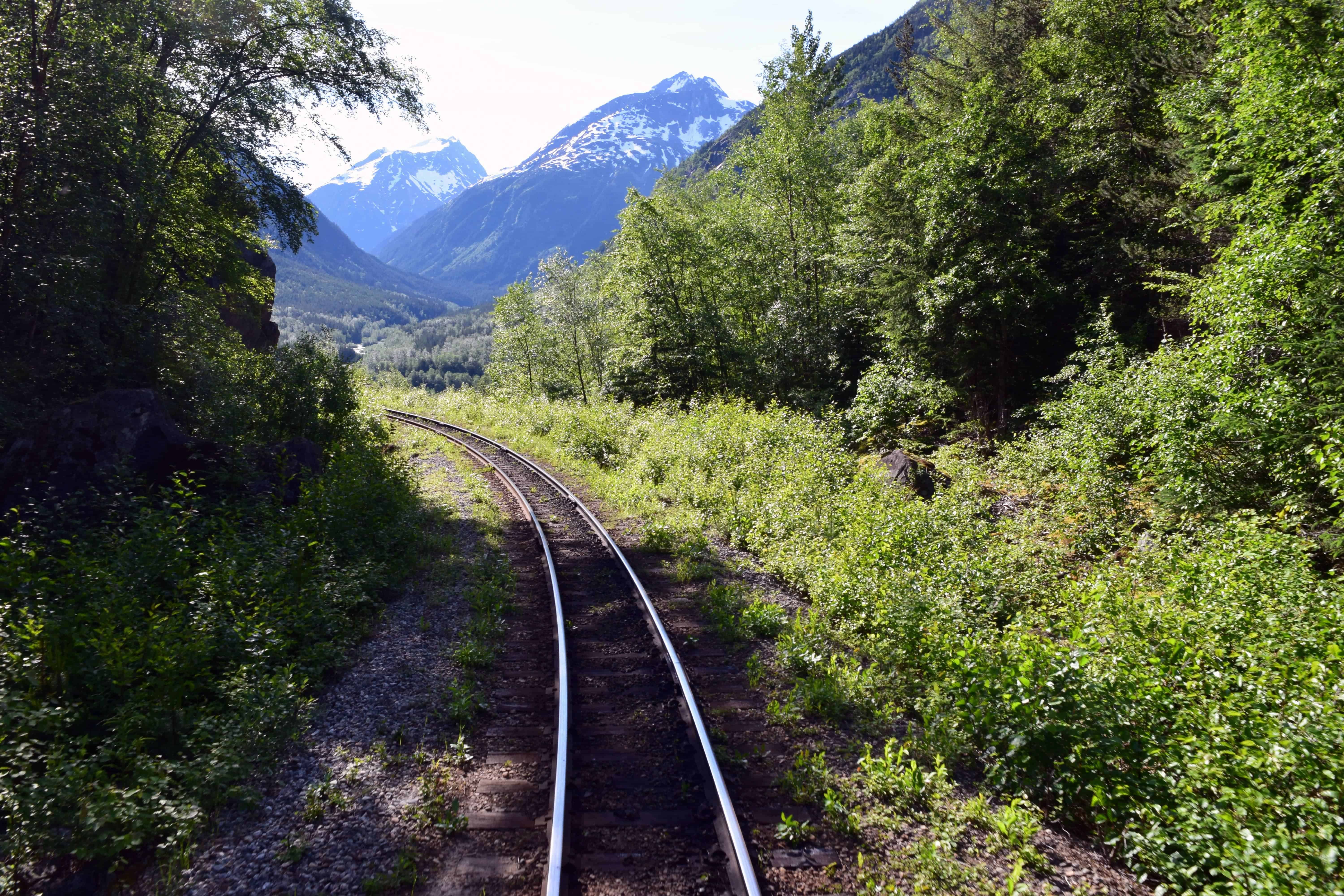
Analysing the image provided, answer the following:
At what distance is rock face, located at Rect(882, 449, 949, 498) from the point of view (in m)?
12.6

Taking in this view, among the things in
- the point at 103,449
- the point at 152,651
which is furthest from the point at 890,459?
the point at 103,449

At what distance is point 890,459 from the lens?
44.5 ft

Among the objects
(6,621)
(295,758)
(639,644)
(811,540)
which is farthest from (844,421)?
(6,621)

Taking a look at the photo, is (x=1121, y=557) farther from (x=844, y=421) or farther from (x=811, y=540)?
(x=844, y=421)

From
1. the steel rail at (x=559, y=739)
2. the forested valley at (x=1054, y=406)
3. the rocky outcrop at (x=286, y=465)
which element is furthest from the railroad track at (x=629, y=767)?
the rocky outcrop at (x=286, y=465)

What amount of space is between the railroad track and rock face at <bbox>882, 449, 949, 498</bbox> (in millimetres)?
6672

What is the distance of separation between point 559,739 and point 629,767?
689mm

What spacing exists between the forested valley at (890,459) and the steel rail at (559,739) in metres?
1.69

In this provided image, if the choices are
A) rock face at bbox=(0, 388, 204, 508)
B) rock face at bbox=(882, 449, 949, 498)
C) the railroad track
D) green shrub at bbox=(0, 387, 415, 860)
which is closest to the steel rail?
the railroad track

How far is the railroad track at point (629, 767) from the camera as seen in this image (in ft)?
13.4

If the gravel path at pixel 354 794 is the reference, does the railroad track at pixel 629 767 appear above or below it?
below

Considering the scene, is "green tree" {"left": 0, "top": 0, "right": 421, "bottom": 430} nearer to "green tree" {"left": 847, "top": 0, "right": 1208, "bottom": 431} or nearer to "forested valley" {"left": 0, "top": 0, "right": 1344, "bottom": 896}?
"forested valley" {"left": 0, "top": 0, "right": 1344, "bottom": 896}

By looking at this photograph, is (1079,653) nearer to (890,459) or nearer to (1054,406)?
(890,459)

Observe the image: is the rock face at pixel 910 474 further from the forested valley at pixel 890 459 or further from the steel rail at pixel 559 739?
the steel rail at pixel 559 739
